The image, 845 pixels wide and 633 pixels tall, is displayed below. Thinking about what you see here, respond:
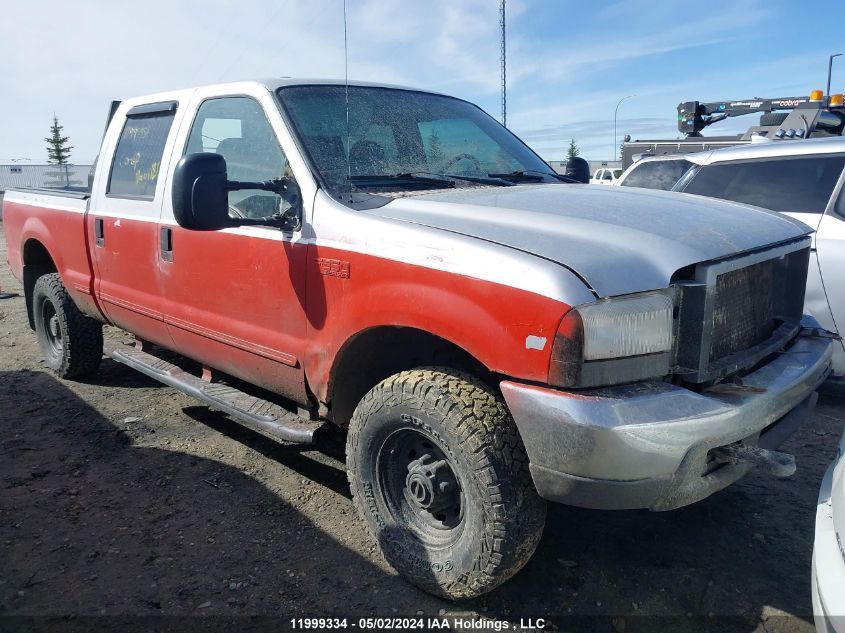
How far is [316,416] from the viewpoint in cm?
324

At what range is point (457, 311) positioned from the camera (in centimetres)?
236

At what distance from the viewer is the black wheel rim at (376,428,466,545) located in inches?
102

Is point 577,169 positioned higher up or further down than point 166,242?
higher up

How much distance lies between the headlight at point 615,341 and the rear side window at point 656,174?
4362mm

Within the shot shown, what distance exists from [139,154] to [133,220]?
0.49 metres

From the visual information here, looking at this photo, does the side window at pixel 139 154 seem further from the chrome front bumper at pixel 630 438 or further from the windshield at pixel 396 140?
the chrome front bumper at pixel 630 438

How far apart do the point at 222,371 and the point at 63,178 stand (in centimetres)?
3906

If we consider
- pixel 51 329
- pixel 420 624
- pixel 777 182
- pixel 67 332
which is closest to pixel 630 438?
pixel 420 624

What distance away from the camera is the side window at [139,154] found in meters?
4.09

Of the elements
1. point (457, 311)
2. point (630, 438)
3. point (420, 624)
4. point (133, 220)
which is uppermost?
point (133, 220)

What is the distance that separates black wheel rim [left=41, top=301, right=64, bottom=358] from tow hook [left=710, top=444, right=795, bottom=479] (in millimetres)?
5051

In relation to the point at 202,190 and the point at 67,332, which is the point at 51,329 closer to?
the point at 67,332

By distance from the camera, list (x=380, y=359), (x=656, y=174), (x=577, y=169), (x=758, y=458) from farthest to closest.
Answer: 1. (x=656, y=174)
2. (x=577, y=169)
3. (x=380, y=359)
4. (x=758, y=458)

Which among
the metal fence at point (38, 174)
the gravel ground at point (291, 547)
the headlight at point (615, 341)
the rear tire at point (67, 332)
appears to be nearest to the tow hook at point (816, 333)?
the gravel ground at point (291, 547)
